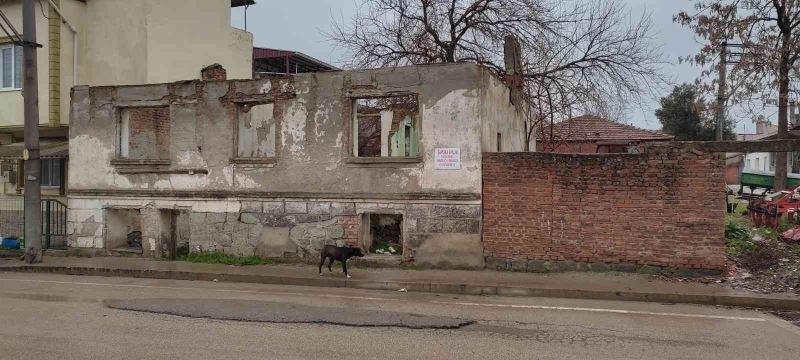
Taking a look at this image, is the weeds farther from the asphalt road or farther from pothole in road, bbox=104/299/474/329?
pothole in road, bbox=104/299/474/329

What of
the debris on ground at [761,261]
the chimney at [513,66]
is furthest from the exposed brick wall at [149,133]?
the debris on ground at [761,261]

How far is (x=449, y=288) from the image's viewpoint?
35.1ft

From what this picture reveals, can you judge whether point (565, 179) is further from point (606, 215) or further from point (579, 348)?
point (579, 348)

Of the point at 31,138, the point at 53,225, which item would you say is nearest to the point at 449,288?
the point at 31,138

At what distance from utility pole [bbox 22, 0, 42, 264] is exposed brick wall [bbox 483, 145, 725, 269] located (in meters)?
9.90

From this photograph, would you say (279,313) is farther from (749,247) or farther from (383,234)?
(749,247)

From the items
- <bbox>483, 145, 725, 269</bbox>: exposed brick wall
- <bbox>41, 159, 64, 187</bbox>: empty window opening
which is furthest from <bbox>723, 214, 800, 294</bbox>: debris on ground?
<bbox>41, 159, 64, 187</bbox>: empty window opening

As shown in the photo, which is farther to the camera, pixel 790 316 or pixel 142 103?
pixel 142 103

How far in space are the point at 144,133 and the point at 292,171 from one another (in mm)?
5532

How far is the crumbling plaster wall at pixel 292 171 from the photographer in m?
12.3

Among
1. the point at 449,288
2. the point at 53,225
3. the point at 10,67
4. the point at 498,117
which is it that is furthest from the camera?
the point at 10,67

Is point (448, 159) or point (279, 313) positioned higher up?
point (448, 159)

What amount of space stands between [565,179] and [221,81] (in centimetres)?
770

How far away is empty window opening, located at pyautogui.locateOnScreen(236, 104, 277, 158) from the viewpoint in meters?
15.4
